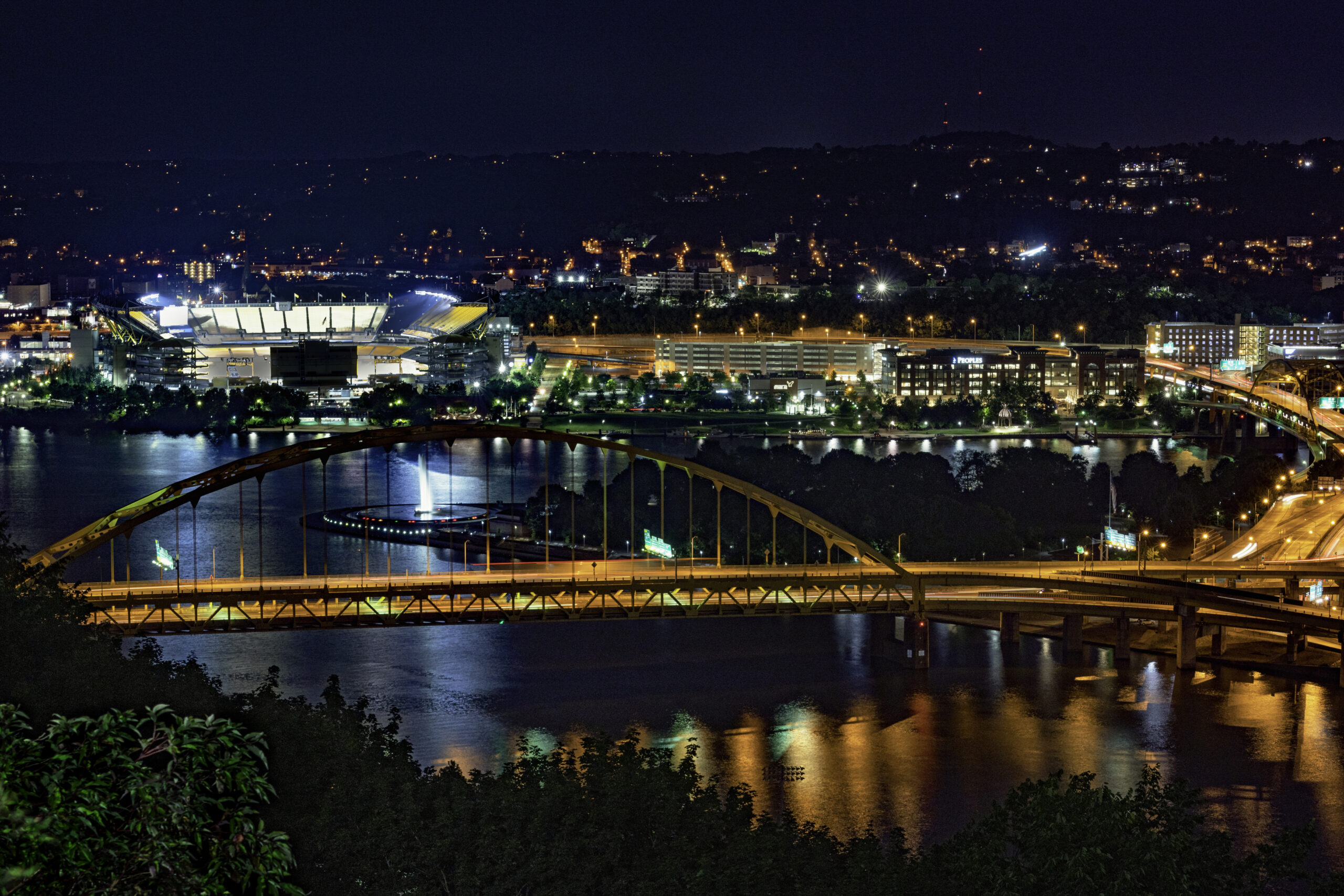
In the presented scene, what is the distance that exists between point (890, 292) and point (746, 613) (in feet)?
135

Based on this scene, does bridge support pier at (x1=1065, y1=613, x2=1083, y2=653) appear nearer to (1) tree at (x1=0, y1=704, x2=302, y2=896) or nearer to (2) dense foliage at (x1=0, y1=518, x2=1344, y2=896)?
(2) dense foliage at (x1=0, y1=518, x2=1344, y2=896)

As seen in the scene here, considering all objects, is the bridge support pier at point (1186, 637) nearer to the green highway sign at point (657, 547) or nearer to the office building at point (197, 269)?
the green highway sign at point (657, 547)

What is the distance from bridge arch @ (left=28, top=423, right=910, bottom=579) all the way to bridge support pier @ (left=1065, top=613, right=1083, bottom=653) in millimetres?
1547

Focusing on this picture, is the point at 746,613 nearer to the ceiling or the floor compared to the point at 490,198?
nearer to the floor

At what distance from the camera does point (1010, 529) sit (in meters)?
18.2

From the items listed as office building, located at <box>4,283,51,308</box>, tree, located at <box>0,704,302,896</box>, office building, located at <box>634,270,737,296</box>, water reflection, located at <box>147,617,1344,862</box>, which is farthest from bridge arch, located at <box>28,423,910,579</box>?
office building, located at <box>4,283,51,308</box>

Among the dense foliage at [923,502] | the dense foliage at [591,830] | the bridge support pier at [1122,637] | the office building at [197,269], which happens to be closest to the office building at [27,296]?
the office building at [197,269]

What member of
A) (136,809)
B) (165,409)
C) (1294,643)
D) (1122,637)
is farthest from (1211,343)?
(136,809)

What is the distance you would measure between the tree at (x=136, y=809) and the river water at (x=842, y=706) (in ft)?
21.1

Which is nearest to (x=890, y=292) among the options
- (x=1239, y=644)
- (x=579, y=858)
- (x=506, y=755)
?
(x=1239, y=644)

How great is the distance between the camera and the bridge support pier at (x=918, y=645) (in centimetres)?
1341

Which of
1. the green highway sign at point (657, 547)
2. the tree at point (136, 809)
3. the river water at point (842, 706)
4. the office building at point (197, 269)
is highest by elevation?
the office building at point (197, 269)

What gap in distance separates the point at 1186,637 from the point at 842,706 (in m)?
3.06

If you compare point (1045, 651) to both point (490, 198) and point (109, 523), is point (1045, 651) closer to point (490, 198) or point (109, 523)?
point (109, 523)
